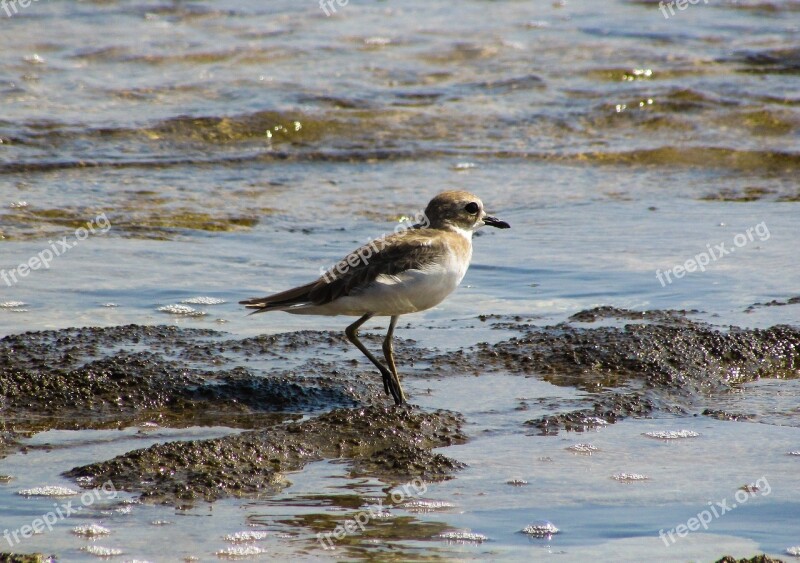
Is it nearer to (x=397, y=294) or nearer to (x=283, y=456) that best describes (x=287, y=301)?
(x=397, y=294)

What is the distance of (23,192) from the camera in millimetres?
9797

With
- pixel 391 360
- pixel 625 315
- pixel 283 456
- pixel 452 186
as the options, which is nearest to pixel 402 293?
pixel 391 360

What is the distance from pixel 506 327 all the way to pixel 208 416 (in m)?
2.10

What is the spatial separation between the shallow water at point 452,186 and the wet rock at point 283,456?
122 millimetres

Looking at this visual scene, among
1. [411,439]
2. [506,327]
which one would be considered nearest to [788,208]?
[506,327]

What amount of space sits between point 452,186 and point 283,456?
243 inches

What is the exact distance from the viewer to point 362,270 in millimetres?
5570

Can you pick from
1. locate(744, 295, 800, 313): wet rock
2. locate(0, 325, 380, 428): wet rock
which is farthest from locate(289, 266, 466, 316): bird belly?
locate(744, 295, 800, 313): wet rock

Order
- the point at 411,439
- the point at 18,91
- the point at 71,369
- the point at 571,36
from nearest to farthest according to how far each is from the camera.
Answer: the point at 411,439
the point at 71,369
the point at 18,91
the point at 571,36

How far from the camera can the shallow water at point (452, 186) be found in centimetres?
436

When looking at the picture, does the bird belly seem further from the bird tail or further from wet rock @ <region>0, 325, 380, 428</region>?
wet rock @ <region>0, 325, 380, 428</region>

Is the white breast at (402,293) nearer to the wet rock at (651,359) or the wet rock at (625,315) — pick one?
the wet rock at (651,359)

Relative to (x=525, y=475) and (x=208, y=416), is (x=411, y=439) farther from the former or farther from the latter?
(x=208, y=416)

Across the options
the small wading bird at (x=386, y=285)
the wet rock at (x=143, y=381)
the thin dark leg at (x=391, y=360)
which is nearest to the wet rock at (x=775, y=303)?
the small wading bird at (x=386, y=285)
